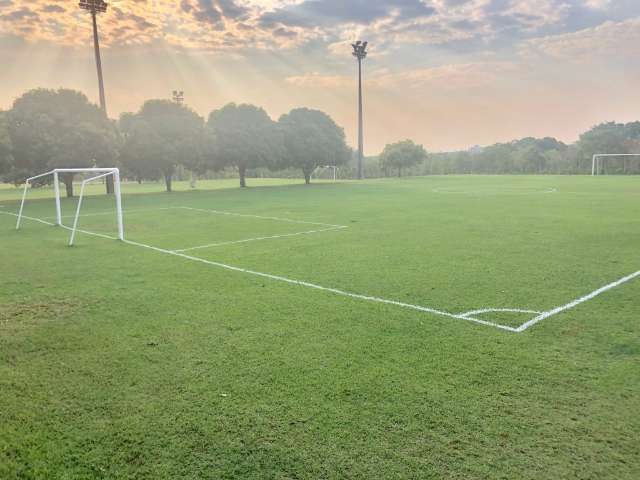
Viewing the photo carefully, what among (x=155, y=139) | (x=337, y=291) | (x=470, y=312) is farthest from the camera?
(x=155, y=139)

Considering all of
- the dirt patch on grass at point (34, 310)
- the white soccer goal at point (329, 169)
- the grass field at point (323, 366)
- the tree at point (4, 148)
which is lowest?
the grass field at point (323, 366)

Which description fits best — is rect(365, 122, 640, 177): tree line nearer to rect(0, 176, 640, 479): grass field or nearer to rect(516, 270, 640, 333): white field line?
rect(516, 270, 640, 333): white field line

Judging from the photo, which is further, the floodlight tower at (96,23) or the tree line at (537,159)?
the tree line at (537,159)

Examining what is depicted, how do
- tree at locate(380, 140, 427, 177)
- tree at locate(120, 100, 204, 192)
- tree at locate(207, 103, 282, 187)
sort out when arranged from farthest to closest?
1. tree at locate(380, 140, 427, 177)
2. tree at locate(207, 103, 282, 187)
3. tree at locate(120, 100, 204, 192)

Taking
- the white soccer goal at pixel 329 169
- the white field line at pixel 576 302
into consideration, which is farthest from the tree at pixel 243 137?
the white field line at pixel 576 302

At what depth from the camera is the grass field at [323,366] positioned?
341 centimetres

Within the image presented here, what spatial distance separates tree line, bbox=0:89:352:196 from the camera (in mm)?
28828

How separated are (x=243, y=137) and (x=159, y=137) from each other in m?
8.02

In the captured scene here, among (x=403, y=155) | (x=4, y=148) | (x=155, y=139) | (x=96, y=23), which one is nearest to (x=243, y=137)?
(x=155, y=139)

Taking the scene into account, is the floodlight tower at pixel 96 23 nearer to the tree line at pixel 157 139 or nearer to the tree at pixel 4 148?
the tree line at pixel 157 139

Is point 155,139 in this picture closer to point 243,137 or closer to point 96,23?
point 243,137

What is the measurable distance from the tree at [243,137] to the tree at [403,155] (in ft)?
117

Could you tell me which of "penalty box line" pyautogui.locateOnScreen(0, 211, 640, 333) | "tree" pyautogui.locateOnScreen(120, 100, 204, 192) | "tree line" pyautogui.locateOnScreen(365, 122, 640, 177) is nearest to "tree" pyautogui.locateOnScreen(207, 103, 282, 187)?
"tree" pyautogui.locateOnScreen(120, 100, 204, 192)

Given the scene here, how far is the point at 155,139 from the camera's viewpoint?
1368 inches
